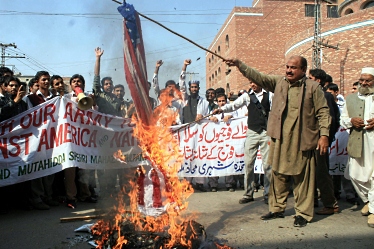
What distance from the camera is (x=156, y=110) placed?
3.94 metres

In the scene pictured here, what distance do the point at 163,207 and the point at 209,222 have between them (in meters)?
0.77

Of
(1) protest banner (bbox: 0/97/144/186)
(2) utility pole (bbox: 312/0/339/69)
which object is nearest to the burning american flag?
(1) protest banner (bbox: 0/97/144/186)

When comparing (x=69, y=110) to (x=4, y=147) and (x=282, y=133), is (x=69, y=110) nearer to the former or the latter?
(x=4, y=147)

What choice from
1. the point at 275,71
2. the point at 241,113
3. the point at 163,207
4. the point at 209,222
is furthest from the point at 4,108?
the point at 275,71

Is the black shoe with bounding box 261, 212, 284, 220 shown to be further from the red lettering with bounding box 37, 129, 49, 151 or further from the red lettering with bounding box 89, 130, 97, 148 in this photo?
the red lettering with bounding box 37, 129, 49, 151

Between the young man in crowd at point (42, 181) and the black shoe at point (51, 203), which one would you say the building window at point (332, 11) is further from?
the black shoe at point (51, 203)

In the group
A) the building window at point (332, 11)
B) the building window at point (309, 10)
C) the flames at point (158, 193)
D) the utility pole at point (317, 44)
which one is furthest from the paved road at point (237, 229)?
the building window at point (332, 11)

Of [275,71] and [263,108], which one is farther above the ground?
[275,71]

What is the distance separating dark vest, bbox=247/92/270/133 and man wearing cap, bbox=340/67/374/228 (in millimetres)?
1276

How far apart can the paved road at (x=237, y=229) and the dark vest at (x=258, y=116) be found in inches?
51.9

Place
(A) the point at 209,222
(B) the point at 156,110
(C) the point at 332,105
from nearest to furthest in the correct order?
1. (B) the point at 156,110
2. (A) the point at 209,222
3. (C) the point at 332,105

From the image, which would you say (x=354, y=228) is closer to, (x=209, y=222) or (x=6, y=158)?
(x=209, y=222)

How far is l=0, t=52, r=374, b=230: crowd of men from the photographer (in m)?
4.39

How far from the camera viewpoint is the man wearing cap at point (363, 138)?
4.70 m
